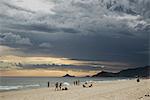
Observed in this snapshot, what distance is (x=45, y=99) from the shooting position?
2780cm

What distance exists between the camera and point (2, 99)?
3297cm

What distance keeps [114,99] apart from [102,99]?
43.9 inches

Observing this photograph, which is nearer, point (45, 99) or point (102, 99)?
point (102, 99)

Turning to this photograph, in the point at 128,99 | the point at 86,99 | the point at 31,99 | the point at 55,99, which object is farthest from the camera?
the point at 31,99

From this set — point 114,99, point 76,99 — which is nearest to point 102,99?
point 114,99

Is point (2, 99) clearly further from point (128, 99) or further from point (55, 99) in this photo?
point (128, 99)

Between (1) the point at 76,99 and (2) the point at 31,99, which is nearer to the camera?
(1) the point at 76,99

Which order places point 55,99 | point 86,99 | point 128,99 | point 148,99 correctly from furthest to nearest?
1. point 55,99
2. point 86,99
3. point 128,99
4. point 148,99

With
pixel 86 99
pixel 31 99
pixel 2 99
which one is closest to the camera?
pixel 86 99

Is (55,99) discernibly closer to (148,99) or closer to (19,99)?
(19,99)

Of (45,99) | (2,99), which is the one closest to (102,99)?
(45,99)

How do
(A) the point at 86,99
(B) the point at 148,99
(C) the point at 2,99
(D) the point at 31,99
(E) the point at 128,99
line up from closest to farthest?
(B) the point at 148,99
(E) the point at 128,99
(A) the point at 86,99
(D) the point at 31,99
(C) the point at 2,99

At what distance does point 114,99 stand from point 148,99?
10.4ft

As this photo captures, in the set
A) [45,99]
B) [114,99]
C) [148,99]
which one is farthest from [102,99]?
[45,99]
